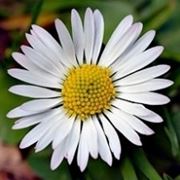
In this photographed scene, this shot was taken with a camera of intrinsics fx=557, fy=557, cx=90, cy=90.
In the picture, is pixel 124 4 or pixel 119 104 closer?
pixel 119 104

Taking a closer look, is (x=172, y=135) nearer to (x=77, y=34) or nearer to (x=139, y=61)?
(x=139, y=61)

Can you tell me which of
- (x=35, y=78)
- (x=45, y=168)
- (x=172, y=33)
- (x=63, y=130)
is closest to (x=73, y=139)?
(x=63, y=130)

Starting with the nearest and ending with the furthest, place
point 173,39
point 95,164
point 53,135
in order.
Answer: point 53,135
point 95,164
point 173,39

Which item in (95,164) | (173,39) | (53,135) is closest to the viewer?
(53,135)

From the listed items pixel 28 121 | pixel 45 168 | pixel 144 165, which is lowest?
pixel 144 165

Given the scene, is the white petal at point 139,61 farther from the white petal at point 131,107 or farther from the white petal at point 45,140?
the white petal at point 45,140

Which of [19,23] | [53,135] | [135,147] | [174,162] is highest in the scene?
[19,23]

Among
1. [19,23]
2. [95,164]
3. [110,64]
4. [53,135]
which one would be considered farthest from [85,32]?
[19,23]

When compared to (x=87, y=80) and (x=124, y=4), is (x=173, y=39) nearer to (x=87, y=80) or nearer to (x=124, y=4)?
(x=124, y=4)

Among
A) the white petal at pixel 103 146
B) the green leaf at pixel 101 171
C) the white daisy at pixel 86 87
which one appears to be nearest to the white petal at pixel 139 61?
the white daisy at pixel 86 87
